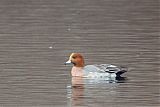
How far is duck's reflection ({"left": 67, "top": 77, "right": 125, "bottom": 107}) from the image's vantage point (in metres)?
14.1

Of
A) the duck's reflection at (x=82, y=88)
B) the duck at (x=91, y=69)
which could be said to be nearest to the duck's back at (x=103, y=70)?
the duck at (x=91, y=69)

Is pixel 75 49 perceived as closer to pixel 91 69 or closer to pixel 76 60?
pixel 76 60

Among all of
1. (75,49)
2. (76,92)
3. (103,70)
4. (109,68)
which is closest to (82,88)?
(76,92)

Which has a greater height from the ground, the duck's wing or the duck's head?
the duck's head

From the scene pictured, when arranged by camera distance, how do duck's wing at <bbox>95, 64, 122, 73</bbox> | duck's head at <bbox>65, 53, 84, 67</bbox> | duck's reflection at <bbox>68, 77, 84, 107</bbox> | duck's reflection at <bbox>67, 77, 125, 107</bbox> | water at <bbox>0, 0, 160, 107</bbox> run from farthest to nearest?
1. duck's head at <bbox>65, 53, 84, 67</bbox>
2. duck's wing at <bbox>95, 64, 122, 73</bbox>
3. water at <bbox>0, 0, 160, 107</bbox>
4. duck's reflection at <bbox>67, 77, 125, 107</bbox>
5. duck's reflection at <bbox>68, 77, 84, 107</bbox>

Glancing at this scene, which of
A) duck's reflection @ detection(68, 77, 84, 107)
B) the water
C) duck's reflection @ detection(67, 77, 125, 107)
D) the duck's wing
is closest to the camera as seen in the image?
duck's reflection @ detection(68, 77, 84, 107)

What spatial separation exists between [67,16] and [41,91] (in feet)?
32.7

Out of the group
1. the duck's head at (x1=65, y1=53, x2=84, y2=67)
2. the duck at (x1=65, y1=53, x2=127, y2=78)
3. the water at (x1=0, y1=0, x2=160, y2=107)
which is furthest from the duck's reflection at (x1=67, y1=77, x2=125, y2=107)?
the duck's head at (x1=65, y1=53, x2=84, y2=67)

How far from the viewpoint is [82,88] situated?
15219mm

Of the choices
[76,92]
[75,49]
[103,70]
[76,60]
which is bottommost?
[76,92]

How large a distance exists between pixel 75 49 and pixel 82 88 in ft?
11.4

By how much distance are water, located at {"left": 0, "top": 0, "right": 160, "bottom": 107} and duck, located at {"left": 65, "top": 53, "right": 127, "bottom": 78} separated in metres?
0.18

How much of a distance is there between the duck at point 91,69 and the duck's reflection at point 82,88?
126 mm

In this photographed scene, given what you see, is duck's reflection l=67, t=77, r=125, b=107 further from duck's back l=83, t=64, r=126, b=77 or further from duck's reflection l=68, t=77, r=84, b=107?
duck's back l=83, t=64, r=126, b=77
